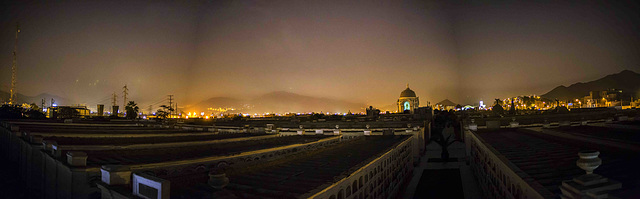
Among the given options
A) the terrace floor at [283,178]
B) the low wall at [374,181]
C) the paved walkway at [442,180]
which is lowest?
the paved walkway at [442,180]

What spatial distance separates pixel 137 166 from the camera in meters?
10.8

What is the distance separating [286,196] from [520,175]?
8366 mm

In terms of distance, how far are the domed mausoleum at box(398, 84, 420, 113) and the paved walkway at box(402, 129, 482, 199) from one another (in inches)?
3790

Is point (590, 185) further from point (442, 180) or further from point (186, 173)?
point (442, 180)

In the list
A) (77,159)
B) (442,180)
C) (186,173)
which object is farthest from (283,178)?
(442,180)

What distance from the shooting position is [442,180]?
101 ft

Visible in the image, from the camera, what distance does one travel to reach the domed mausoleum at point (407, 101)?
139 metres

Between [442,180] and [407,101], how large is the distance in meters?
112

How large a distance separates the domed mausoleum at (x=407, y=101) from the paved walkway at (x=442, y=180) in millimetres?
96257

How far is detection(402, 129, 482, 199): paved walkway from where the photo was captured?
25312 mm

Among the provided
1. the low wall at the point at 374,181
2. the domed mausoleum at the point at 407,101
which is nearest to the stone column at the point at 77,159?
the low wall at the point at 374,181

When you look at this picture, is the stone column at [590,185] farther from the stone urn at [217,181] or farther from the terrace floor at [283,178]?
the stone urn at [217,181]

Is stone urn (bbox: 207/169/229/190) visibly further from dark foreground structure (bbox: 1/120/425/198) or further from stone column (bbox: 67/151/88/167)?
stone column (bbox: 67/151/88/167)

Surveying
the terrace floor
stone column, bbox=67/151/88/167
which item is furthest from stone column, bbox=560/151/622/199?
stone column, bbox=67/151/88/167
